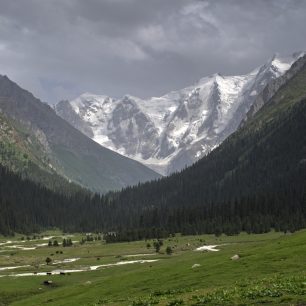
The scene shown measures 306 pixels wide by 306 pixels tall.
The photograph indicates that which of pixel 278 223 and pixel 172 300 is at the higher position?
pixel 278 223

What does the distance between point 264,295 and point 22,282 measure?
182 feet

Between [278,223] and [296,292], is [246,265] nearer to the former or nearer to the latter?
[296,292]

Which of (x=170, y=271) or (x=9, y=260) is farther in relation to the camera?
(x=9, y=260)

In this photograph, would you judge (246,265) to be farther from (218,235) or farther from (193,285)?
(218,235)

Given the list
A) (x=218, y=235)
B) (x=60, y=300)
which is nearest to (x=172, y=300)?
(x=60, y=300)

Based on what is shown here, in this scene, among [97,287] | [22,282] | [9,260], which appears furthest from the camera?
[9,260]

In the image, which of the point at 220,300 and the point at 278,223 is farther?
the point at 278,223

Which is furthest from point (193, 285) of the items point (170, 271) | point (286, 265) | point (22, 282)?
point (22, 282)

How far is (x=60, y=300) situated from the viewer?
64000 mm

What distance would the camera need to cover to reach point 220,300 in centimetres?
4294

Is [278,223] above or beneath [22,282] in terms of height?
above

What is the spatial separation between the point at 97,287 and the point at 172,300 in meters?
25.3

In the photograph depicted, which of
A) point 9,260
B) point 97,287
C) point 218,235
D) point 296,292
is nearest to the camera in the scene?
point 296,292

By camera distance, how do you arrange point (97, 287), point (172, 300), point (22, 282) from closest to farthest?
point (172, 300), point (97, 287), point (22, 282)
